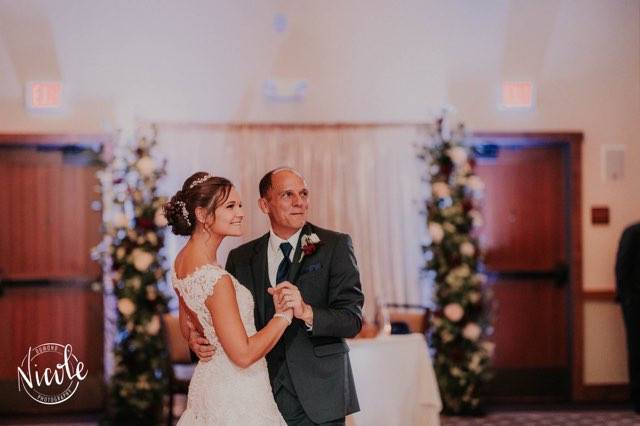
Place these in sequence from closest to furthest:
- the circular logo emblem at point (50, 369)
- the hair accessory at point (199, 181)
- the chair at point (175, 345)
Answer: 1. the hair accessory at point (199, 181)
2. the chair at point (175, 345)
3. the circular logo emblem at point (50, 369)

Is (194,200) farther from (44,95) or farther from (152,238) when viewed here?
(44,95)

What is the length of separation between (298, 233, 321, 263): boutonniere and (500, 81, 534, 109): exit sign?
17.1 feet

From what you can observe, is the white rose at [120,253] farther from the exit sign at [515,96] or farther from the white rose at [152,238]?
the exit sign at [515,96]

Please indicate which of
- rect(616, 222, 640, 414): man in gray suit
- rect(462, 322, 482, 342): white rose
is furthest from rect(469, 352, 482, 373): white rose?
rect(616, 222, 640, 414): man in gray suit

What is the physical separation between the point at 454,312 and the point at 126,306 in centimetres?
265

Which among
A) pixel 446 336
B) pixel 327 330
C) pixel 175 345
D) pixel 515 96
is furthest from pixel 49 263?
pixel 327 330

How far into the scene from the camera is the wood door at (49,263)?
7773 mm

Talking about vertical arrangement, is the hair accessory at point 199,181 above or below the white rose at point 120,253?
above

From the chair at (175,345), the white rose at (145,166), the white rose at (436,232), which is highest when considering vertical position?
the white rose at (145,166)

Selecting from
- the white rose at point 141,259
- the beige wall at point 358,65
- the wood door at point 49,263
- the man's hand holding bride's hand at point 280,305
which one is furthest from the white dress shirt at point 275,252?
the wood door at point 49,263

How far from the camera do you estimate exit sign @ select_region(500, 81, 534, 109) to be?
8.05 meters

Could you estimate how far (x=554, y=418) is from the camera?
725 centimetres

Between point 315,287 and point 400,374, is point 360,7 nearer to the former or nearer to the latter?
point 400,374

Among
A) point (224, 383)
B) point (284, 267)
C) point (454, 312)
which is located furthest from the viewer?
point (454, 312)
